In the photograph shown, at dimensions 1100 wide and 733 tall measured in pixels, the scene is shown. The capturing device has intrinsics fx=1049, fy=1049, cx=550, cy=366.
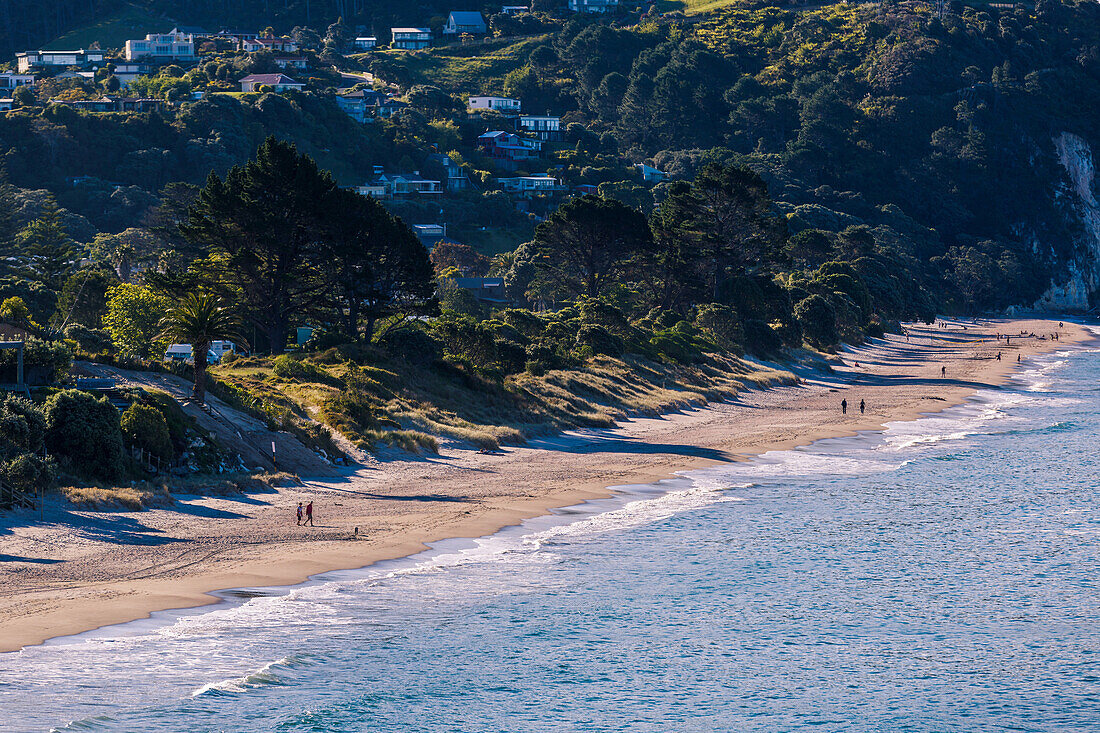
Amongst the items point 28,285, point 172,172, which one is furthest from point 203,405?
point 172,172

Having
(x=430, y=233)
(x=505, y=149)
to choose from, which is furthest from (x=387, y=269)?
(x=505, y=149)

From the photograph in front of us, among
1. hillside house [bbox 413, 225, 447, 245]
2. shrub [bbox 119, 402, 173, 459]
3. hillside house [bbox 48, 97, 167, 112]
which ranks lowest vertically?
shrub [bbox 119, 402, 173, 459]

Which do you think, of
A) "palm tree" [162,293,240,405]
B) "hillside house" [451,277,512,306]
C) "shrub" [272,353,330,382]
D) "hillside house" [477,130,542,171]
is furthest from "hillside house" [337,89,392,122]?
"palm tree" [162,293,240,405]

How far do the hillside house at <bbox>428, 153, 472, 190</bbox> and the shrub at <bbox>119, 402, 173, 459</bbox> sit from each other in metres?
142

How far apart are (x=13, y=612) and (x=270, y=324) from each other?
38.6m

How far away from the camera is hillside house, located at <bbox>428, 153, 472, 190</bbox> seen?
577 ft

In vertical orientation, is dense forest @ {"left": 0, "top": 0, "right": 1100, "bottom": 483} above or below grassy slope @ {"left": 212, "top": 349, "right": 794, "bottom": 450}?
above

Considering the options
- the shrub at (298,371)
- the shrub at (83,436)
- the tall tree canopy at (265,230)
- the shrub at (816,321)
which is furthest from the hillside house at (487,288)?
the shrub at (83,436)

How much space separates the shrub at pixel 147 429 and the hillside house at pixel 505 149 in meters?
159

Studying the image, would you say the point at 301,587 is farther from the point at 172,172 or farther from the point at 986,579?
the point at 172,172

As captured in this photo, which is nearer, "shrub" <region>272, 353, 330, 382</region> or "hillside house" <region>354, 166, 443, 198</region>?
"shrub" <region>272, 353, 330, 382</region>

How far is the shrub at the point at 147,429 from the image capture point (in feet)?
119

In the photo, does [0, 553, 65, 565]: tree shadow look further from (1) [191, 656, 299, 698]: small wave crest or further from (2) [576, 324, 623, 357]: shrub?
(2) [576, 324, 623, 357]: shrub

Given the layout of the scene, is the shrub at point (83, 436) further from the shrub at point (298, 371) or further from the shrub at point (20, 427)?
the shrub at point (298, 371)
